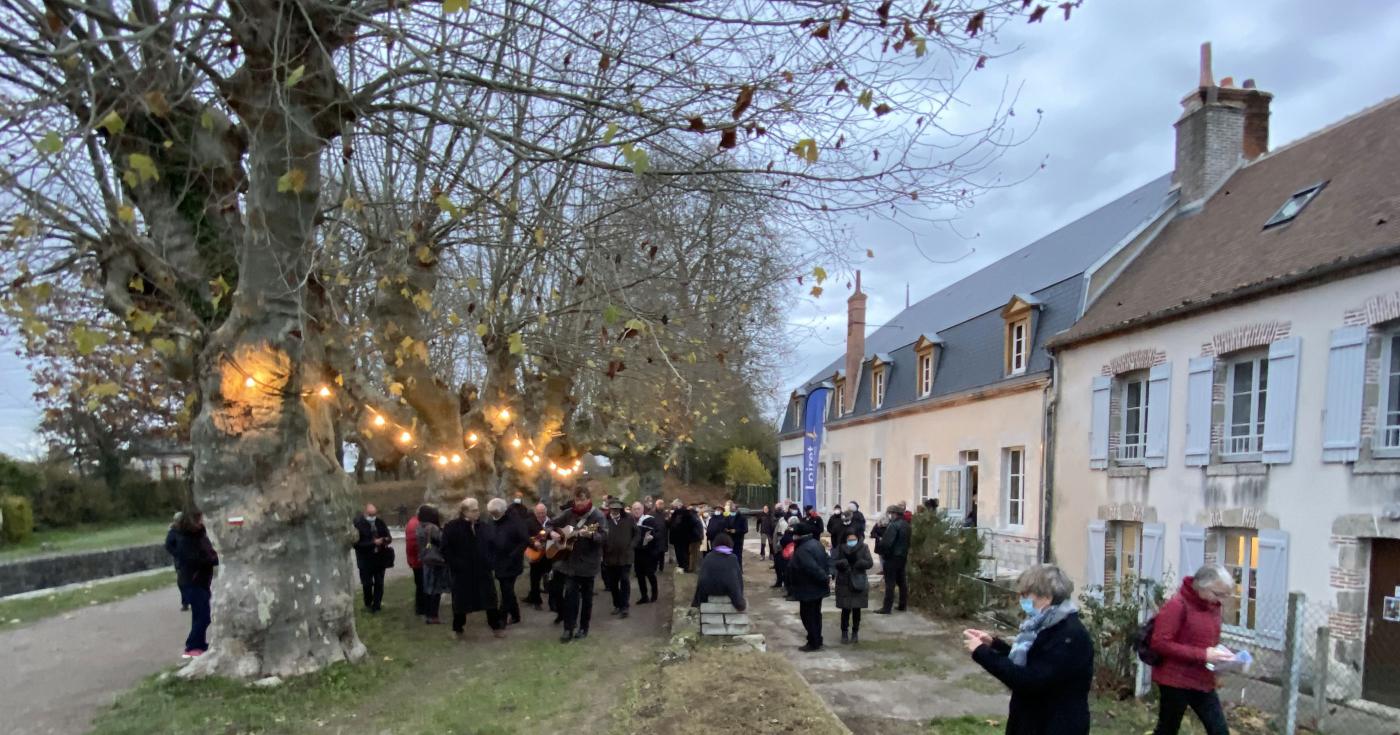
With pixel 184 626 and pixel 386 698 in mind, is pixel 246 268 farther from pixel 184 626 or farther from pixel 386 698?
pixel 184 626

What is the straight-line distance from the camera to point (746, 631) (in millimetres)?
8562

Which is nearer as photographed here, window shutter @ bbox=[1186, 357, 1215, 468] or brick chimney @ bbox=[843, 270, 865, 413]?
window shutter @ bbox=[1186, 357, 1215, 468]

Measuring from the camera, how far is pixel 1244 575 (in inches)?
426

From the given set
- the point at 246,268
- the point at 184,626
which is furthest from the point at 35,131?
the point at 184,626

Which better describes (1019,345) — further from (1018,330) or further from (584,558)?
(584,558)

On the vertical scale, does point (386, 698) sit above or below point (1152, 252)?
below

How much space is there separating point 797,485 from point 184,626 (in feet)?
83.5

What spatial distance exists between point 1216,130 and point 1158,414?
6.33m

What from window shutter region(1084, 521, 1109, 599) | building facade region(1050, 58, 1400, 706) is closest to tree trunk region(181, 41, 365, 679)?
building facade region(1050, 58, 1400, 706)

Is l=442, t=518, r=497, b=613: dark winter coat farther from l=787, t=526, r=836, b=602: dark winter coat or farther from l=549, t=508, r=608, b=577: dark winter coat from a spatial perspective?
l=787, t=526, r=836, b=602: dark winter coat

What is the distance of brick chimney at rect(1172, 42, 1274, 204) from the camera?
48.4 ft

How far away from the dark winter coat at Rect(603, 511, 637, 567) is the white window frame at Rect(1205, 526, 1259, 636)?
7.80 m

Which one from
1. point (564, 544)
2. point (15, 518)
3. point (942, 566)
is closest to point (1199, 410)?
point (942, 566)

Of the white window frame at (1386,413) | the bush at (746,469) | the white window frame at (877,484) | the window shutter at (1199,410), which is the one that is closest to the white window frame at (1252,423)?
the window shutter at (1199,410)
